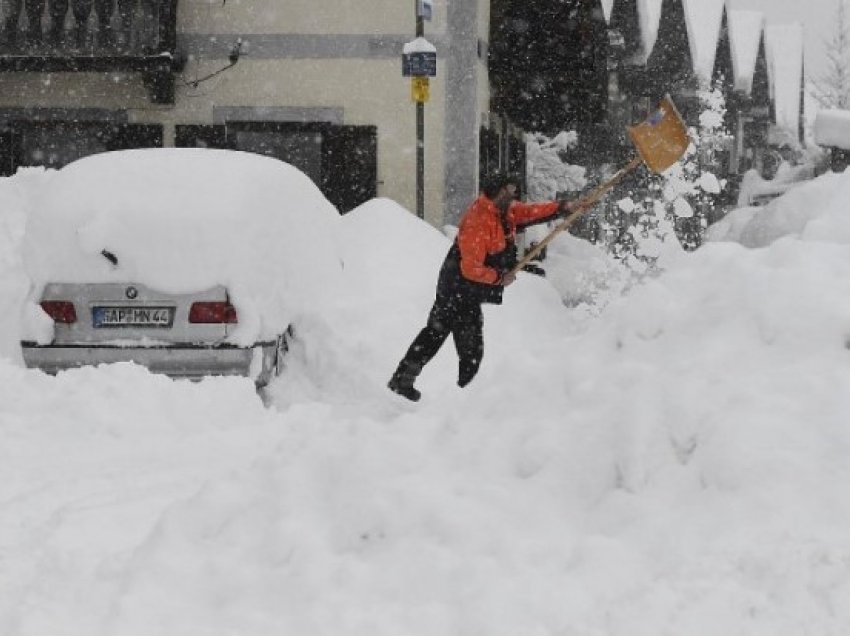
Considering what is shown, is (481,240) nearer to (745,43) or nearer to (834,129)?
(834,129)

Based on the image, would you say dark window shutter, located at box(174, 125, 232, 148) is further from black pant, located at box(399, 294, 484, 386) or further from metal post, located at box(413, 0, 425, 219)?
black pant, located at box(399, 294, 484, 386)

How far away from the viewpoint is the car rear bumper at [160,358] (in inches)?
287

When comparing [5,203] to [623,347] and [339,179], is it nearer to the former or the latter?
[339,179]

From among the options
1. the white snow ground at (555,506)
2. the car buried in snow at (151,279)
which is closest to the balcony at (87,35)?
the car buried in snow at (151,279)

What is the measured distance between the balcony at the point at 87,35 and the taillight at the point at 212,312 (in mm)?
10059

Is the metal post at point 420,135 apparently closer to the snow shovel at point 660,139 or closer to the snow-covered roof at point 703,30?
the snow shovel at point 660,139

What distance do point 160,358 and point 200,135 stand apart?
35.1 feet

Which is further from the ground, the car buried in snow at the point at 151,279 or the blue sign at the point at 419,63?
the blue sign at the point at 419,63

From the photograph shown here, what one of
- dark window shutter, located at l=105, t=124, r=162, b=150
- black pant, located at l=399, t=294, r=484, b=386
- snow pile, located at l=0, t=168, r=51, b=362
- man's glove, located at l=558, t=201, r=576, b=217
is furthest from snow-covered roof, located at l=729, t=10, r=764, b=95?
black pant, located at l=399, t=294, r=484, b=386

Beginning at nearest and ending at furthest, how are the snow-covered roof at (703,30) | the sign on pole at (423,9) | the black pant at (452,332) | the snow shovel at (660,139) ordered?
the black pant at (452,332) → the snow shovel at (660,139) → the sign on pole at (423,9) → the snow-covered roof at (703,30)

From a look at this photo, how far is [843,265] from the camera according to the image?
4539 millimetres

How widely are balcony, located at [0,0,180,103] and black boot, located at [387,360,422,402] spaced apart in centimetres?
992

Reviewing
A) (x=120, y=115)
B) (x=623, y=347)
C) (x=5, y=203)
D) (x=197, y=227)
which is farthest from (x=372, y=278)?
(x=120, y=115)

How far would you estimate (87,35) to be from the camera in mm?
16672
